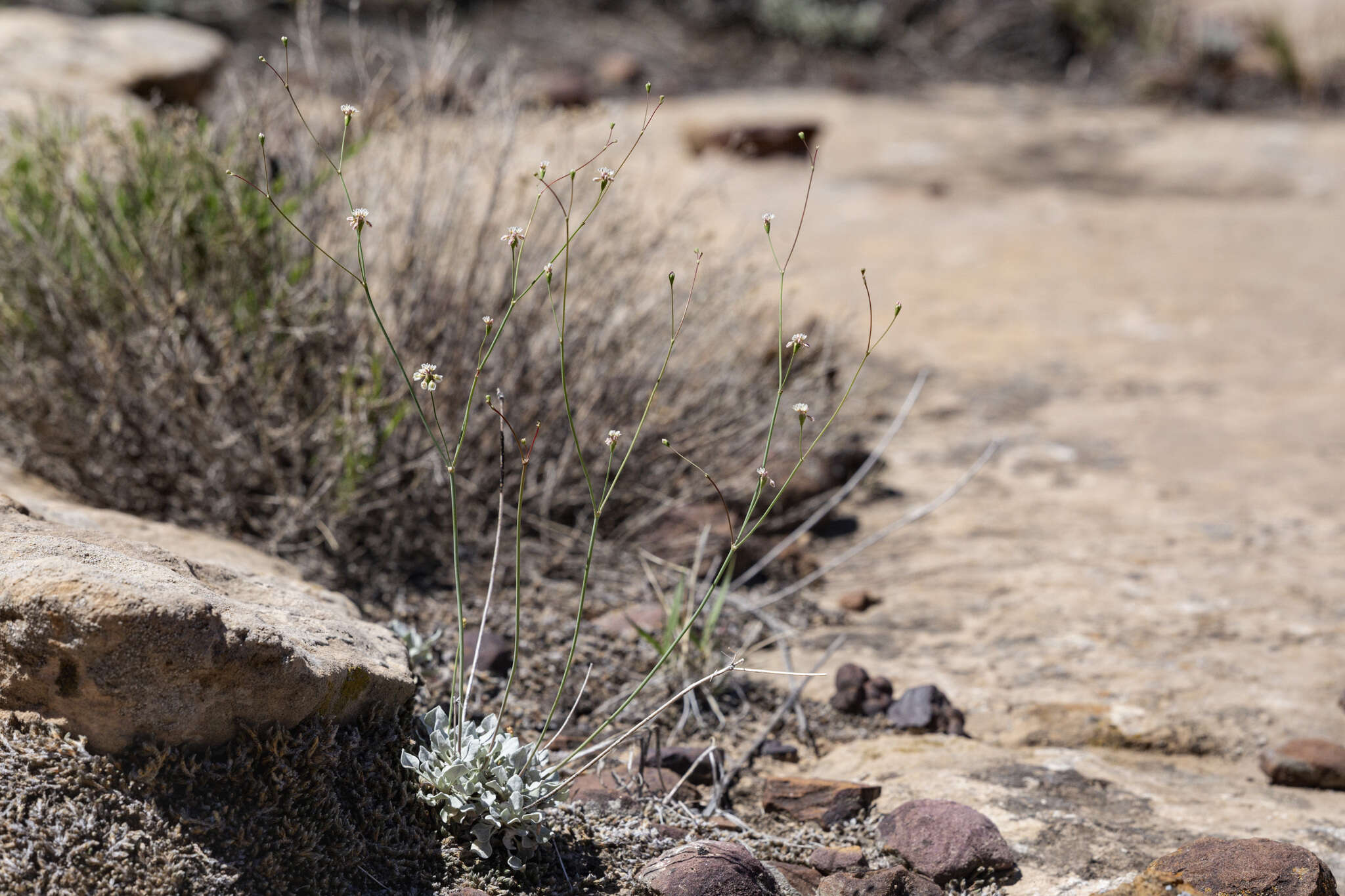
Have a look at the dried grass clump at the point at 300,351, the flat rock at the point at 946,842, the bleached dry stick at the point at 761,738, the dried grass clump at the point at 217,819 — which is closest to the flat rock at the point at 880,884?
the flat rock at the point at 946,842

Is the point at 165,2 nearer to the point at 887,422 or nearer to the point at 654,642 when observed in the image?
the point at 887,422

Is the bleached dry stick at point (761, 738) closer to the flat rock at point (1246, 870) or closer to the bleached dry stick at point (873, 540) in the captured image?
the bleached dry stick at point (873, 540)

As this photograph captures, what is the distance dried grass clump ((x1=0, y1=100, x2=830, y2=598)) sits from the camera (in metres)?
2.83

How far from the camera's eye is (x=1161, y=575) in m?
3.08

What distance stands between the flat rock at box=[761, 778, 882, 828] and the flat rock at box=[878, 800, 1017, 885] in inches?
3.6

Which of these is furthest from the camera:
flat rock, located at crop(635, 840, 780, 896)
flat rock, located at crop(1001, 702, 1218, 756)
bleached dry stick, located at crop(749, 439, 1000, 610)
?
bleached dry stick, located at crop(749, 439, 1000, 610)

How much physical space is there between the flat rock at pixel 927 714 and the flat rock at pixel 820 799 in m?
0.33

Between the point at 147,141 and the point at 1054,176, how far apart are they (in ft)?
18.2

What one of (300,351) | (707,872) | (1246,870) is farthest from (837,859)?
(300,351)

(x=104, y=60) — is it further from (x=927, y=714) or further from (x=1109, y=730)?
(x=1109, y=730)

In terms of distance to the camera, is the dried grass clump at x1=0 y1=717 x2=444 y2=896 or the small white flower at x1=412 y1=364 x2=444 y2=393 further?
the small white flower at x1=412 y1=364 x2=444 y2=393

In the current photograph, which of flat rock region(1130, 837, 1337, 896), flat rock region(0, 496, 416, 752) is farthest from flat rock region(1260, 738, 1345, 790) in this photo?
flat rock region(0, 496, 416, 752)

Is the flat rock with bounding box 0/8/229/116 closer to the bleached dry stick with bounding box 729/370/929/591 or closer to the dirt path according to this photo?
the dirt path

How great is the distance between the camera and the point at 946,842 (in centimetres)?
191
